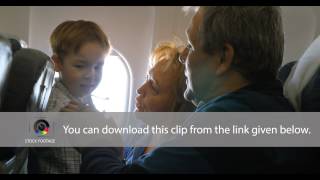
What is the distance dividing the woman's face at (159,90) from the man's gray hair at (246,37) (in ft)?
0.46

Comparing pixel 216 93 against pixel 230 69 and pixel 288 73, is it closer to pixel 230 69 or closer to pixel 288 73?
pixel 230 69

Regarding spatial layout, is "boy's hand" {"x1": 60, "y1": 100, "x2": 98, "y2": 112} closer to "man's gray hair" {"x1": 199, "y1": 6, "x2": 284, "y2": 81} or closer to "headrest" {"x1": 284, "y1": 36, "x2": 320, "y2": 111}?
"man's gray hair" {"x1": 199, "y1": 6, "x2": 284, "y2": 81}

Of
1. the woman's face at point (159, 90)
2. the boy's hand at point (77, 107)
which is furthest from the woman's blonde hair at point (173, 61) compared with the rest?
the boy's hand at point (77, 107)

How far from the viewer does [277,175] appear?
159 centimetres

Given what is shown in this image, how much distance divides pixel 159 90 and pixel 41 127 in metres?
0.38

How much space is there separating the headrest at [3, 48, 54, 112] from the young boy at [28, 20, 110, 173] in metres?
0.04

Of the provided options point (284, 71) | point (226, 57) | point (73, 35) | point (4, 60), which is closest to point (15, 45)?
point (4, 60)

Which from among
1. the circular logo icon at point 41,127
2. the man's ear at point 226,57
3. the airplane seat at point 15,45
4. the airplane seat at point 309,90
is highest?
the airplane seat at point 15,45

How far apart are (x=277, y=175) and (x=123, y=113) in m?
0.50

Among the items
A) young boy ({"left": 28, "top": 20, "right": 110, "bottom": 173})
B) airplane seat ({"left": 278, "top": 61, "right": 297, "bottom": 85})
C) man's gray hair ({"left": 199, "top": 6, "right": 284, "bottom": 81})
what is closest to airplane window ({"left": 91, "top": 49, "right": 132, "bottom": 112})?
young boy ({"left": 28, "top": 20, "right": 110, "bottom": 173})

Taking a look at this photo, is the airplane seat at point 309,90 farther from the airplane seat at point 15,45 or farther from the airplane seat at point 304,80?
the airplane seat at point 15,45

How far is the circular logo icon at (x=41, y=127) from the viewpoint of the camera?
1.65 metres

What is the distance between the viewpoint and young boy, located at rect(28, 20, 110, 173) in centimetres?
163

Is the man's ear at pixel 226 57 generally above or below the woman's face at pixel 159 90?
above
